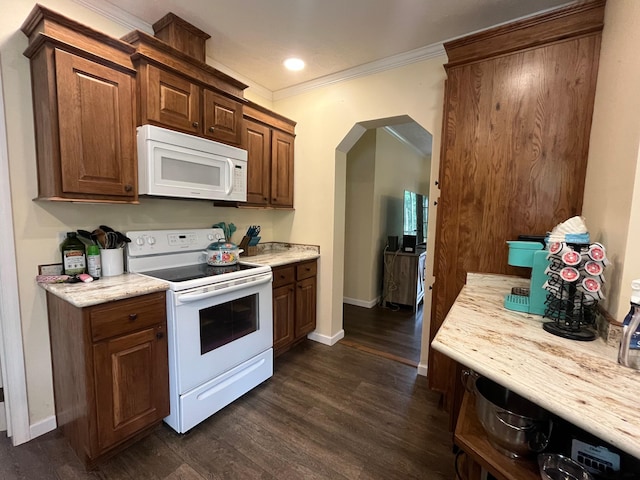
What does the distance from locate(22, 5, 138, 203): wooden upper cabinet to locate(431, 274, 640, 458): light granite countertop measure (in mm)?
1890

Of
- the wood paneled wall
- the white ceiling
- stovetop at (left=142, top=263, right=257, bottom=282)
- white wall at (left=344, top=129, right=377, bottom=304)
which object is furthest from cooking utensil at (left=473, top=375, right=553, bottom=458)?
white wall at (left=344, top=129, right=377, bottom=304)

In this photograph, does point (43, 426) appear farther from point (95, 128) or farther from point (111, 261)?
point (95, 128)

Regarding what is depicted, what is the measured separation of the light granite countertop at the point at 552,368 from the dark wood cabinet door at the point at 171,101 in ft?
6.40

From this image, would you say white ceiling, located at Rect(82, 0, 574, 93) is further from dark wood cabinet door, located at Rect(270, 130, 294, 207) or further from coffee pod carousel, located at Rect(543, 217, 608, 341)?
coffee pod carousel, located at Rect(543, 217, 608, 341)

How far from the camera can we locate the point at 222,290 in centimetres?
180

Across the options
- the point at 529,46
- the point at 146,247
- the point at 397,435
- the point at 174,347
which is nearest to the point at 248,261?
the point at 146,247

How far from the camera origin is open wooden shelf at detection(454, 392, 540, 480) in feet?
2.79

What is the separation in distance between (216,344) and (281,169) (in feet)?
5.73

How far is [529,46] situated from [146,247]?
269cm

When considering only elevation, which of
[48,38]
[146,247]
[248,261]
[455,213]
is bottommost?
[248,261]

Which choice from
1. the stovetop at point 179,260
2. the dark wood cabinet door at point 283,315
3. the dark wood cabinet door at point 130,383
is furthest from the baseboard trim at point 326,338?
the dark wood cabinet door at point 130,383

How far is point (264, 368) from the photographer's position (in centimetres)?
222

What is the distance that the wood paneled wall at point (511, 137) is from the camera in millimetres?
1550

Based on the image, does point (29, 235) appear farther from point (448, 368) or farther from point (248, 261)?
point (448, 368)
